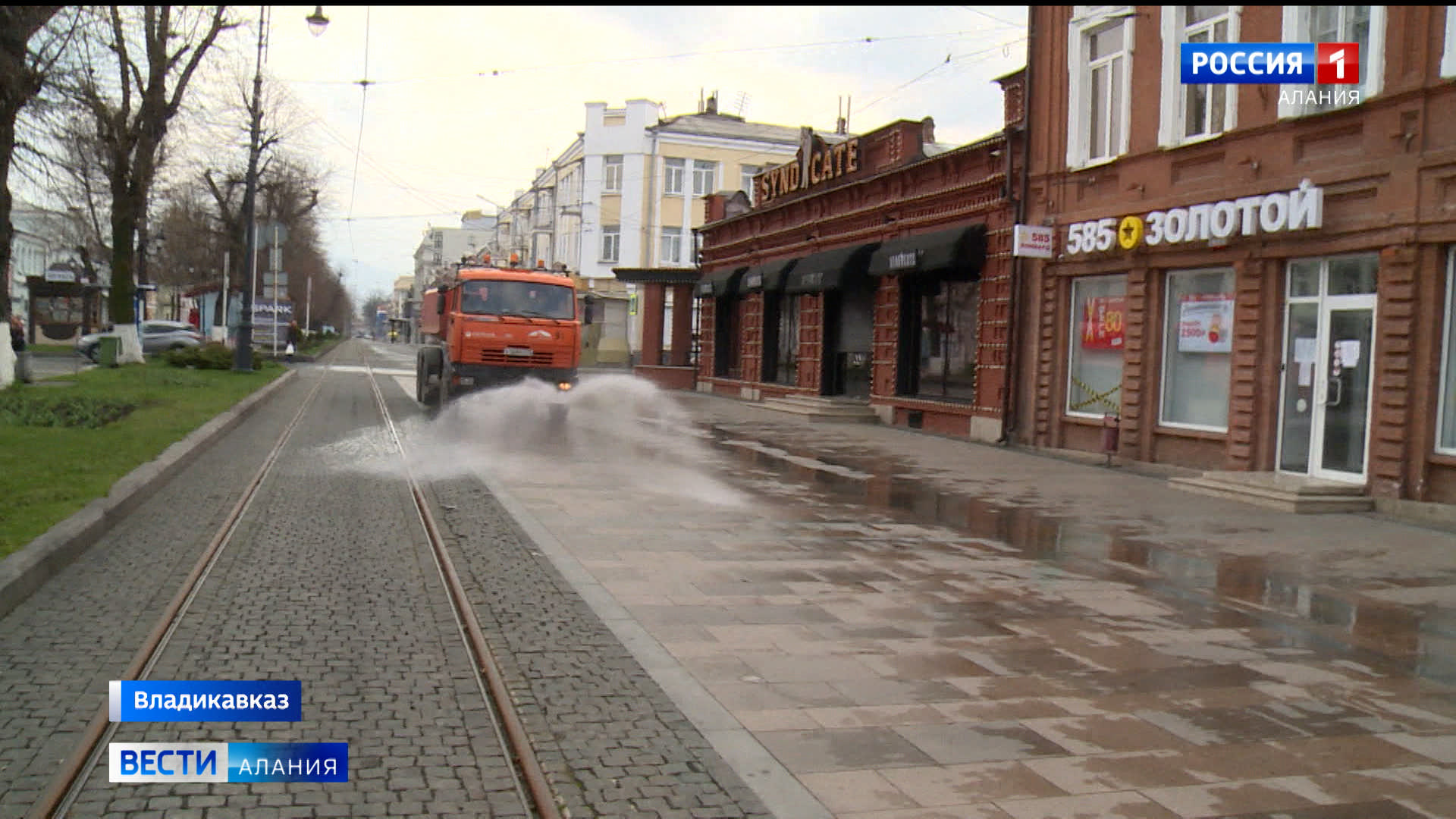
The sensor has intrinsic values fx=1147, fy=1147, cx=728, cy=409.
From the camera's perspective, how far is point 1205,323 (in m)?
15.6

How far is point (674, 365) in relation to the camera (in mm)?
40188

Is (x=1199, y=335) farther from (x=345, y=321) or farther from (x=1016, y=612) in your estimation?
(x=345, y=321)

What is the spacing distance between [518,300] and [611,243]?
38293 mm

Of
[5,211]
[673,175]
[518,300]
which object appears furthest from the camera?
[673,175]

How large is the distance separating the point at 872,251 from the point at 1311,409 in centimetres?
1238

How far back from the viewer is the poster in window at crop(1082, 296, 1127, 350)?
17297mm

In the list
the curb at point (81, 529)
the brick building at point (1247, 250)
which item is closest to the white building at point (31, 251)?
the curb at point (81, 529)

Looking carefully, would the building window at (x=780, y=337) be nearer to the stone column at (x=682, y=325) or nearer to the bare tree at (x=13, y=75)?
the stone column at (x=682, y=325)

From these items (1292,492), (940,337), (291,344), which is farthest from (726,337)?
(291,344)

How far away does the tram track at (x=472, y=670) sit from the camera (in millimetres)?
4293

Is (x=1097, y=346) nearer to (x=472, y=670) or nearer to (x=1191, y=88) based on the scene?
(x=1191, y=88)

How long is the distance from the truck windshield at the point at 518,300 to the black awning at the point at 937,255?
640 cm

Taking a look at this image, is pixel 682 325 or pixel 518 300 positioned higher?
pixel 682 325

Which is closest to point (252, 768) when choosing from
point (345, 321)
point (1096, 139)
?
point (1096, 139)
